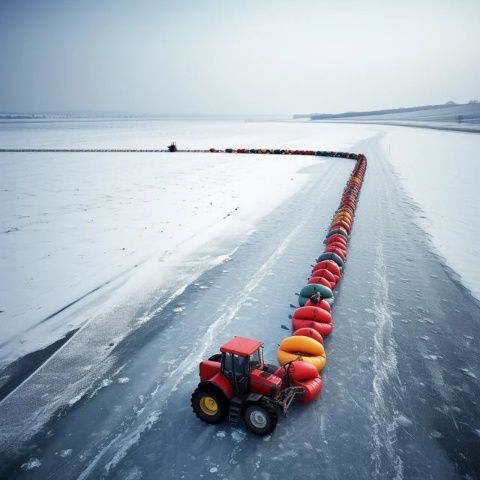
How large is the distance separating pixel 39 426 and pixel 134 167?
1397 inches

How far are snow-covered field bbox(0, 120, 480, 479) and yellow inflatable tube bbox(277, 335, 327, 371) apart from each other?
1.83 ft

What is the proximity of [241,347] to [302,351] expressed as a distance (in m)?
2.12

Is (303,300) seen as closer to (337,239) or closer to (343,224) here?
(337,239)

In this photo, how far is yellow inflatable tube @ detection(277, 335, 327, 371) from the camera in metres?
9.07

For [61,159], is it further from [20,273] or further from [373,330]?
[373,330]

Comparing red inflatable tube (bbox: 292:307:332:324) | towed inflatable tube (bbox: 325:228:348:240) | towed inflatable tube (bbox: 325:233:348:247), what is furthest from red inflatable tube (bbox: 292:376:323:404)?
towed inflatable tube (bbox: 325:228:348:240)

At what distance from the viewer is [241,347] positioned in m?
7.77

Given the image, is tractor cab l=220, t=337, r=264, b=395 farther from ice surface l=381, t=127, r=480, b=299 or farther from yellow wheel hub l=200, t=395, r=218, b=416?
ice surface l=381, t=127, r=480, b=299

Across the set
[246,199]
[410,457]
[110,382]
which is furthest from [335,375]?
[246,199]

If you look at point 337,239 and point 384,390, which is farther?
point 337,239

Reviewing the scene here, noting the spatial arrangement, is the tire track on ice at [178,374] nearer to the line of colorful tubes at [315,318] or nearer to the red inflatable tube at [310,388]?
the line of colorful tubes at [315,318]

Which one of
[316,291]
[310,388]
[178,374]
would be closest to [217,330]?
[178,374]

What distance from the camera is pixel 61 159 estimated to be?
154 feet

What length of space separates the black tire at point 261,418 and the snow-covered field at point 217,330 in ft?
0.92
